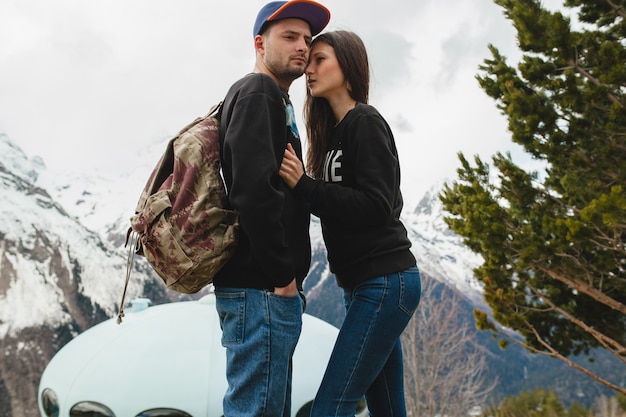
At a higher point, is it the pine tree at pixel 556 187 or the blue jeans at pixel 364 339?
the pine tree at pixel 556 187

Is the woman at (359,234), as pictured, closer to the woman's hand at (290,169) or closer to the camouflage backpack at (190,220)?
the woman's hand at (290,169)

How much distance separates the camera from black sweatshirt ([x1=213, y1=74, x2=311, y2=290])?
158 cm

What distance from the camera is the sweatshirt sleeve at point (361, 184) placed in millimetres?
1820

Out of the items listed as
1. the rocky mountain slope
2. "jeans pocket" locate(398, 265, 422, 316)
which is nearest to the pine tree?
"jeans pocket" locate(398, 265, 422, 316)

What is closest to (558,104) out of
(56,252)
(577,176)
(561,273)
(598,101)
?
(598,101)

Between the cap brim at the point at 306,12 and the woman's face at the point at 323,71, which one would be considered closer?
the cap brim at the point at 306,12

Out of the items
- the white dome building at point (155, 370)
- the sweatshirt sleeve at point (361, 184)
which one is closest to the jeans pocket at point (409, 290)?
the sweatshirt sleeve at point (361, 184)

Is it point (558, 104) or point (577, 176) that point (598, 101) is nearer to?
point (558, 104)

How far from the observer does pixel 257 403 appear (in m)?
1.60

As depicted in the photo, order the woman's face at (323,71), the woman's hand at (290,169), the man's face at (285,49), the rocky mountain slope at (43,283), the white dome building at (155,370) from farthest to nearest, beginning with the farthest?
the rocky mountain slope at (43,283), the white dome building at (155,370), the woman's face at (323,71), the man's face at (285,49), the woman's hand at (290,169)

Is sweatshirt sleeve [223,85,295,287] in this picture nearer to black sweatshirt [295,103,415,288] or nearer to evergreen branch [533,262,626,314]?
black sweatshirt [295,103,415,288]

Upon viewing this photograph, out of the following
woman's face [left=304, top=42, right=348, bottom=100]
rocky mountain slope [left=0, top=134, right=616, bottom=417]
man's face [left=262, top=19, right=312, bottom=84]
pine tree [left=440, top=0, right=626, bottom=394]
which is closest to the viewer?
man's face [left=262, top=19, right=312, bottom=84]

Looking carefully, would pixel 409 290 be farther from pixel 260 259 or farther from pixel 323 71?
pixel 323 71

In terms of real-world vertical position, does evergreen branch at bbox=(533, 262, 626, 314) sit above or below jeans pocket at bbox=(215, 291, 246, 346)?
above
